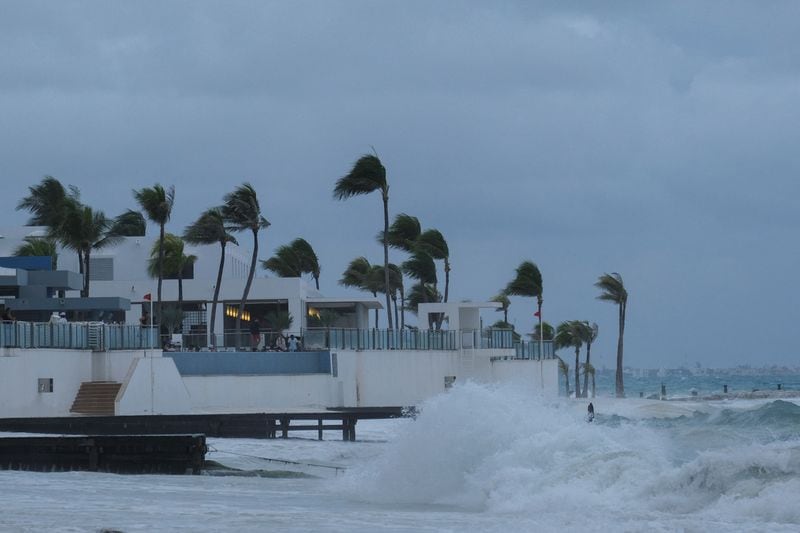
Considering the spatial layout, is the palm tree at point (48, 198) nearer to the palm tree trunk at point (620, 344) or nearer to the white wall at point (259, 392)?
the white wall at point (259, 392)

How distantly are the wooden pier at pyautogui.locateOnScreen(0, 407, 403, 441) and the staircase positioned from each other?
4.04m

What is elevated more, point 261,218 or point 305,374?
point 261,218

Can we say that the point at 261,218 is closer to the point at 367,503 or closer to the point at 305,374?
the point at 305,374

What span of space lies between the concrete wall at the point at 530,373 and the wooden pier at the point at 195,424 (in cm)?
884

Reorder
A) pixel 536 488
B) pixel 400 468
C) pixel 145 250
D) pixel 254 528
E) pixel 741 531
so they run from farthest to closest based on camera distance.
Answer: pixel 145 250 < pixel 400 468 < pixel 536 488 < pixel 254 528 < pixel 741 531

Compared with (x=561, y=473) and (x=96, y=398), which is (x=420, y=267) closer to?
(x=96, y=398)

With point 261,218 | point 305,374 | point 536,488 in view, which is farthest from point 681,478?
point 261,218

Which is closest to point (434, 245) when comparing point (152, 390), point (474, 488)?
point (152, 390)

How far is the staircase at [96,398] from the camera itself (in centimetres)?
3834

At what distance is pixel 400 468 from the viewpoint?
2317 centimetres

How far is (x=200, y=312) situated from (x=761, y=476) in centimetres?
4457

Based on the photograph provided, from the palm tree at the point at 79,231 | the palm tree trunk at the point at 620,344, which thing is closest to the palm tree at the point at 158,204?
the palm tree at the point at 79,231

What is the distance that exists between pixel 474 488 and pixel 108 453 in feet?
28.8

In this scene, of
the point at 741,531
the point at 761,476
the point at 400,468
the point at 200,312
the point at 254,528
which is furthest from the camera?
the point at 200,312
